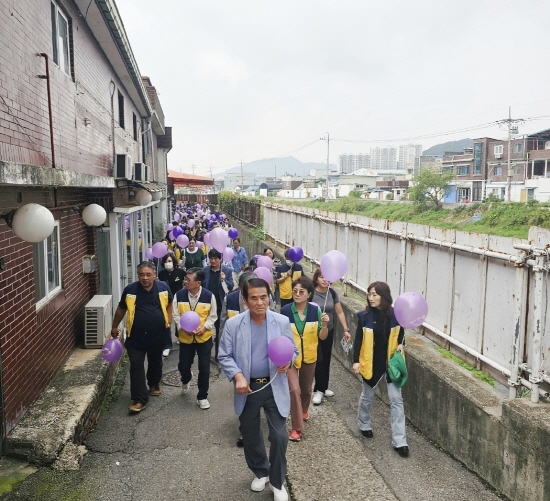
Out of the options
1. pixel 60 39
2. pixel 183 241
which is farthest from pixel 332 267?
pixel 183 241

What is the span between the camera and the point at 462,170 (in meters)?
71.1

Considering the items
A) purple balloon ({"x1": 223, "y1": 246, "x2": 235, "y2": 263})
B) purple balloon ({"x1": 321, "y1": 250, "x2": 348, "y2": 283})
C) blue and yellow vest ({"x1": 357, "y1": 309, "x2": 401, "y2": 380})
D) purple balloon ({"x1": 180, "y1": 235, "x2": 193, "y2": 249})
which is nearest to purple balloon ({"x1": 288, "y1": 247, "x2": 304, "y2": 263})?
purple balloon ({"x1": 223, "y1": 246, "x2": 235, "y2": 263})

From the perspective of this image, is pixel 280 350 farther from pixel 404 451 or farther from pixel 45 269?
pixel 45 269

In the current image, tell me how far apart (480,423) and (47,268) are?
4.76 metres

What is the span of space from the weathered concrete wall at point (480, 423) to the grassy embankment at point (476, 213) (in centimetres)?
1093

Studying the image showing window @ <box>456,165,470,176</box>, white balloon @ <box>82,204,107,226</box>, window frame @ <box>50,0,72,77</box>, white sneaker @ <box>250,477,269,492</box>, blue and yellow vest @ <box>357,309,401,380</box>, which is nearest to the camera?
white sneaker @ <box>250,477,269,492</box>

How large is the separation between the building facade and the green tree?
A: 3238 cm

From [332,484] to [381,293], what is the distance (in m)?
1.71

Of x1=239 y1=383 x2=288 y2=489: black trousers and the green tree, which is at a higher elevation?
the green tree

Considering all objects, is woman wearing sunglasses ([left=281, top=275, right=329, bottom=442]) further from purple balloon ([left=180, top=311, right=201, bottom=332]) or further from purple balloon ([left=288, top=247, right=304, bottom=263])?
purple balloon ([left=288, top=247, right=304, bottom=263])

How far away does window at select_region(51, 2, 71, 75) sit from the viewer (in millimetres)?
6207

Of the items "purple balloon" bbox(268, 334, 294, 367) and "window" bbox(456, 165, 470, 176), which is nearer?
"purple balloon" bbox(268, 334, 294, 367)

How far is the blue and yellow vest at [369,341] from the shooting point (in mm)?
4891

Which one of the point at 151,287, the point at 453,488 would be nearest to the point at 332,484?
the point at 453,488
